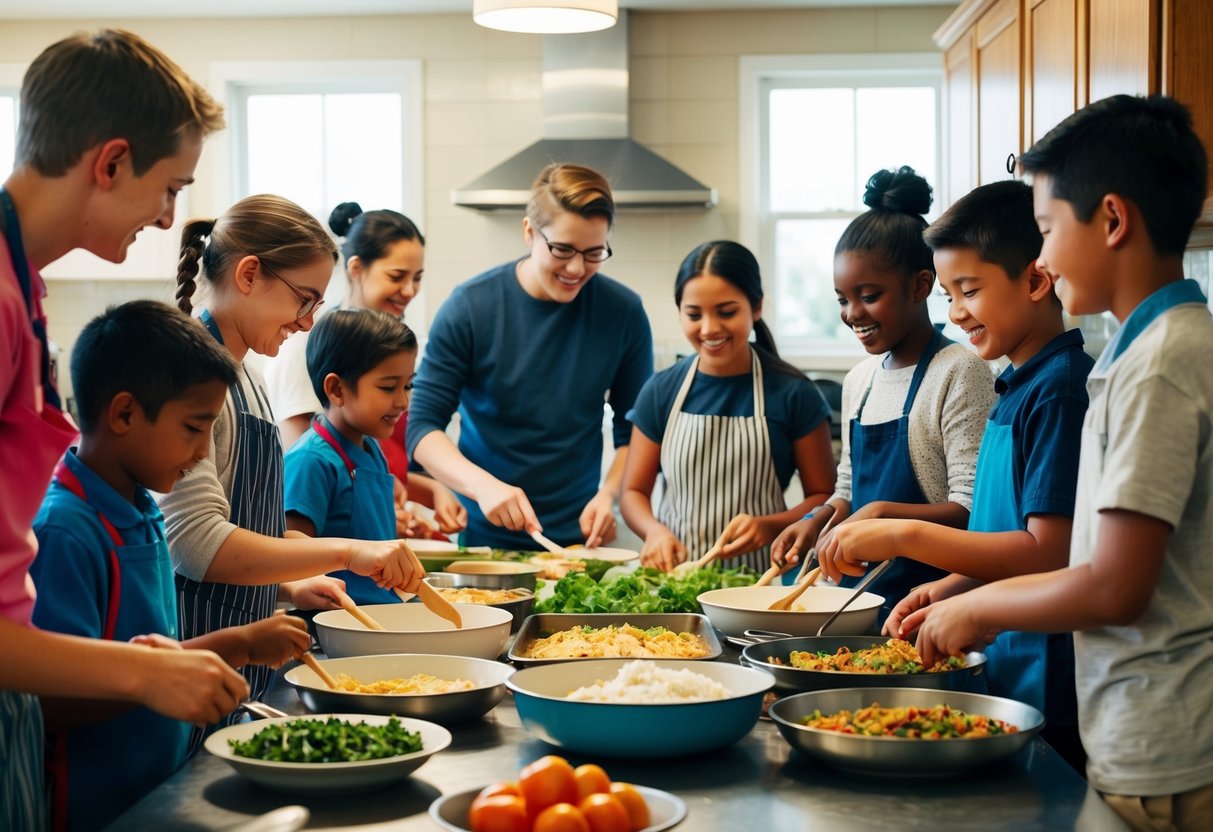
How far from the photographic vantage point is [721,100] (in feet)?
18.7

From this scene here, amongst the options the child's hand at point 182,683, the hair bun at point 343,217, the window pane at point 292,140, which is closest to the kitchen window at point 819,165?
the window pane at point 292,140

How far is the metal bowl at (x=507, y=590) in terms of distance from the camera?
2.09 m

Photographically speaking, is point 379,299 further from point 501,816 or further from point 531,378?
point 501,816

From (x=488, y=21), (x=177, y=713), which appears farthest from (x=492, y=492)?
(x=177, y=713)

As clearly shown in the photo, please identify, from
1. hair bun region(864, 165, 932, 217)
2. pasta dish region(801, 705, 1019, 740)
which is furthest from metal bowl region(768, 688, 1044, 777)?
hair bun region(864, 165, 932, 217)

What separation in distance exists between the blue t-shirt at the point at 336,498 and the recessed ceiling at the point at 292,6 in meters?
3.59

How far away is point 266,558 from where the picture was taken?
1.80 meters

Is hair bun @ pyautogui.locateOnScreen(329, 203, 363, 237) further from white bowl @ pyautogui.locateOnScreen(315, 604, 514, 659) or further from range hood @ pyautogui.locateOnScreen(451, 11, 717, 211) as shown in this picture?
white bowl @ pyautogui.locateOnScreen(315, 604, 514, 659)

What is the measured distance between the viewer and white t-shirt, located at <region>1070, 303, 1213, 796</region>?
1.32 m

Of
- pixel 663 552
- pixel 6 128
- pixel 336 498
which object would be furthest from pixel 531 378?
pixel 6 128

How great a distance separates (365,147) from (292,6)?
29.0 inches

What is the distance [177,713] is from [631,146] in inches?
178

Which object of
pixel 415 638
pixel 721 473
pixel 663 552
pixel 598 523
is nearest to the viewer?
pixel 415 638

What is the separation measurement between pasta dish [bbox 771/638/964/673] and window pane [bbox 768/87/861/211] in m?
4.36
